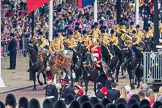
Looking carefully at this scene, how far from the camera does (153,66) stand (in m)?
41.6

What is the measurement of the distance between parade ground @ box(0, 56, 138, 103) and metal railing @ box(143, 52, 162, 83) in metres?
0.77

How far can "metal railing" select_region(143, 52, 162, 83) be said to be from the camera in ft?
136

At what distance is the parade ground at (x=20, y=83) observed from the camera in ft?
135

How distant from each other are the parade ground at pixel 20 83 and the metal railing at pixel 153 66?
2.52 feet

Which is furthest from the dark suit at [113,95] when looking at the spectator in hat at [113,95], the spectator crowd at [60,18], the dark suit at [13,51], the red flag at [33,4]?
the spectator crowd at [60,18]

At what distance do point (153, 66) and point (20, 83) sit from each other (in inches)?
236

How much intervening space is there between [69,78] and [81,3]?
8.11m

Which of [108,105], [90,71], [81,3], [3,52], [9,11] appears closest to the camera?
[108,105]

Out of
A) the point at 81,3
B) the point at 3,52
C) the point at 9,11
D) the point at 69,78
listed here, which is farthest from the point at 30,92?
the point at 9,11

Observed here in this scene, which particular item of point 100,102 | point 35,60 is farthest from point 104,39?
point 100,102

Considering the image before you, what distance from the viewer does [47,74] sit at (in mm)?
43500

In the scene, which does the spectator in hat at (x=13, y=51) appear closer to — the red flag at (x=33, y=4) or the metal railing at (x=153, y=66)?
the red flag at (x=33, y=4)

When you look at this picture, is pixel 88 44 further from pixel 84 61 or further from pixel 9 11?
pixel 9 11

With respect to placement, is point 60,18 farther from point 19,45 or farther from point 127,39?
point 127,39
